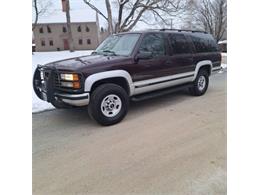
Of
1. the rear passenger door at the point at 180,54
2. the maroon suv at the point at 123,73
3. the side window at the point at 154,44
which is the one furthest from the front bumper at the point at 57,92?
the rear passenger door at the point at 180,54

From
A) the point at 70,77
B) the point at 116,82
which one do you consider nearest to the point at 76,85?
the point at 70,77

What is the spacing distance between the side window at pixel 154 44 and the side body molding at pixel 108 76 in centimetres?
76

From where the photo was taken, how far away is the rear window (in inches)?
254

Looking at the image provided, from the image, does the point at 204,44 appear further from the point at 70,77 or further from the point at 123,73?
the point at 70,77

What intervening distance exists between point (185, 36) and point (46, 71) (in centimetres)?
380

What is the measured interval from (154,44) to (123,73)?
126 centimetres

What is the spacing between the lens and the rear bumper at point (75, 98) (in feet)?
13.1

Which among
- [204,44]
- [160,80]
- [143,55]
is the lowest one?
[160,80]

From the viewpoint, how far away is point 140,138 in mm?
3742

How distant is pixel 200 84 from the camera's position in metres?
6.69

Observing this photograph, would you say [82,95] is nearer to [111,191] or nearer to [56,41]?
[111,191]

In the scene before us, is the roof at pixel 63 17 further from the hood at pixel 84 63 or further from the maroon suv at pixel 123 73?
the hood at pixel 84 63

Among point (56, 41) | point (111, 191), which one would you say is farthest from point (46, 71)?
point (56, 41)

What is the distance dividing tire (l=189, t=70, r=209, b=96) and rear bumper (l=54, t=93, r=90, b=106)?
3549 mm
